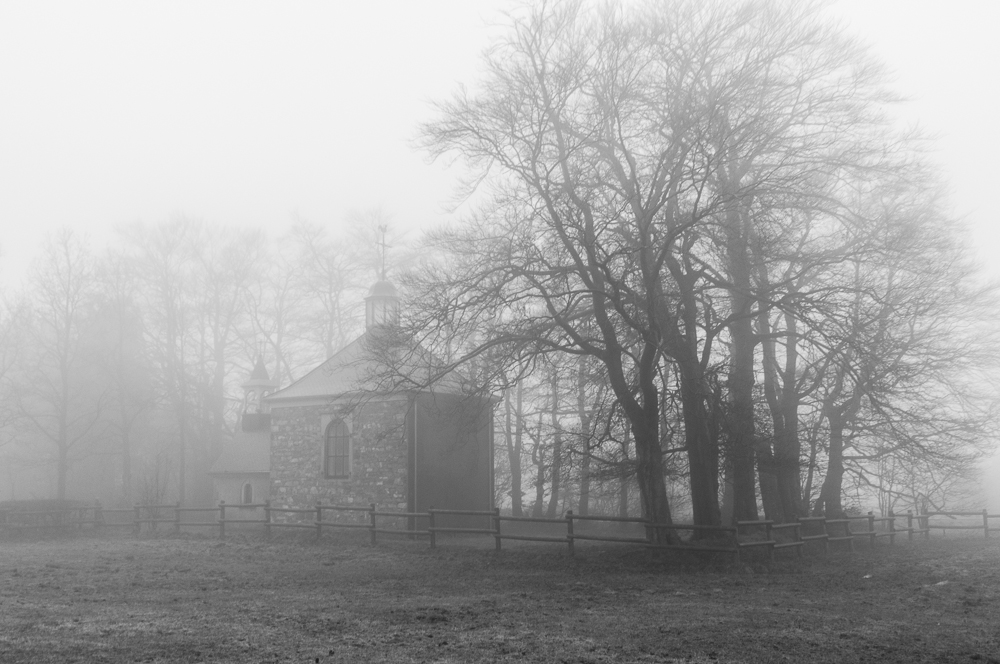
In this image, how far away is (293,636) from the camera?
9.68 m

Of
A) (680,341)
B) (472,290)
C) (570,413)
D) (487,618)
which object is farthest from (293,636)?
(570,413)

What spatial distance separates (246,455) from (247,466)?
25.6 inches

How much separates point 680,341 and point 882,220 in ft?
15.7

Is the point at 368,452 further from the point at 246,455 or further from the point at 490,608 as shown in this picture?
the point at 490,608

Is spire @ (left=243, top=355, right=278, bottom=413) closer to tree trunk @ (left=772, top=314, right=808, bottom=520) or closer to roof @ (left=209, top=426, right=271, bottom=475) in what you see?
roof @ (left=209, top=426, right=271, bottom=475)

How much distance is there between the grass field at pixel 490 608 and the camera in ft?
29.3

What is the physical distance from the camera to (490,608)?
11820 mm

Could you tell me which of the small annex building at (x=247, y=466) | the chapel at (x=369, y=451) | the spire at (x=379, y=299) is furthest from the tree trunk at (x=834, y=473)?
the small annex building at (x=247, y=466)

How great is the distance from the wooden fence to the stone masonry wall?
487 mm

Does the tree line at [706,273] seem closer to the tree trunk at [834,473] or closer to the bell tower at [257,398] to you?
the tree trunk at [834,473]

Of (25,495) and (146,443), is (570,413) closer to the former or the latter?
(146,443)

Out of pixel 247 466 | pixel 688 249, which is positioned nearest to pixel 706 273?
pixel 688 249

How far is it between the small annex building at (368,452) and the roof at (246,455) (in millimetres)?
4857

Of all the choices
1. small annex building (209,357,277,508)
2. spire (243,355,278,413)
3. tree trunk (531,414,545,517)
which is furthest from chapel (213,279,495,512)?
spire (243,355,278,413)
